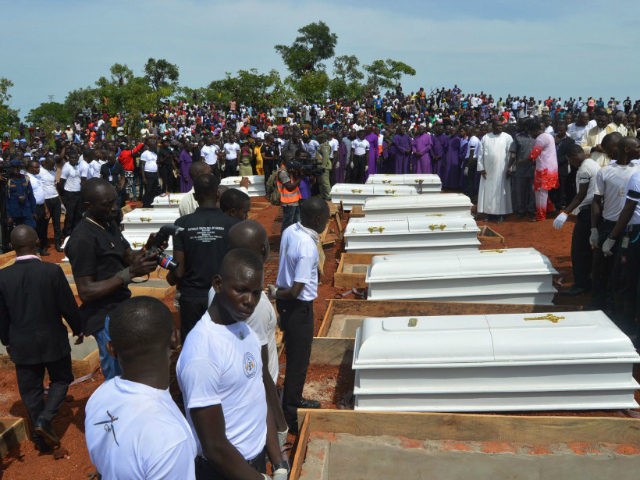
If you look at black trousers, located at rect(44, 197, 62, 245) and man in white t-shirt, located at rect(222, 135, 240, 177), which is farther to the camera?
man in white t-shirt, located at rect(222, 135, 240, 177)

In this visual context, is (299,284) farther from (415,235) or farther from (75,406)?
(415,235)

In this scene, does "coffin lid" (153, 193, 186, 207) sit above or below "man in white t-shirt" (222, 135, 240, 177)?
below

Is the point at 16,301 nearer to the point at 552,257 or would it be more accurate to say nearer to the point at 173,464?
the point at 173,464

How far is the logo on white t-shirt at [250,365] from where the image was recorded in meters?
2.32

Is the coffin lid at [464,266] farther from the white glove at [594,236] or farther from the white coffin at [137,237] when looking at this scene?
the white coffin at [137,237]

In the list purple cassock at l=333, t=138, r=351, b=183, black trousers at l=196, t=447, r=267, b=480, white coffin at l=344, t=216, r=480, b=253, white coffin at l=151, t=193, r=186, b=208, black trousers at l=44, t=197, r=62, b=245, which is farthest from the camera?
purple cassock at l=333, t=138, r=351, b=183

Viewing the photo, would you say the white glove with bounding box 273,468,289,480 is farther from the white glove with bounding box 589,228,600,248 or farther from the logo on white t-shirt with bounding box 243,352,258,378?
the white glove with bounding box 589,228,600,248

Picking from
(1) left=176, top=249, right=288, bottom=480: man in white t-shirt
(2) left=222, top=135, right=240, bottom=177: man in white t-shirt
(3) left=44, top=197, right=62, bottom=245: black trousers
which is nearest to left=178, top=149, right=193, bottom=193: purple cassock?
(2) left=222, top=135, right=240, bottom=177: man in white t-shirt

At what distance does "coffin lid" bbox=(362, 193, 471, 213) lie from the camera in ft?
31.0

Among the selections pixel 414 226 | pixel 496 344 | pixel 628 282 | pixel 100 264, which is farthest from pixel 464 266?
pixel 100 264

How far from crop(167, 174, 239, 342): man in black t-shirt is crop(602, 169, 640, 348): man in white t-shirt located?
3.58 metres

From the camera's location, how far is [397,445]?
4109mm

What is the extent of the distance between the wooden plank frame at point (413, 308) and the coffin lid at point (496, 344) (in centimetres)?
135

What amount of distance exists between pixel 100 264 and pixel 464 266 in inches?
161
